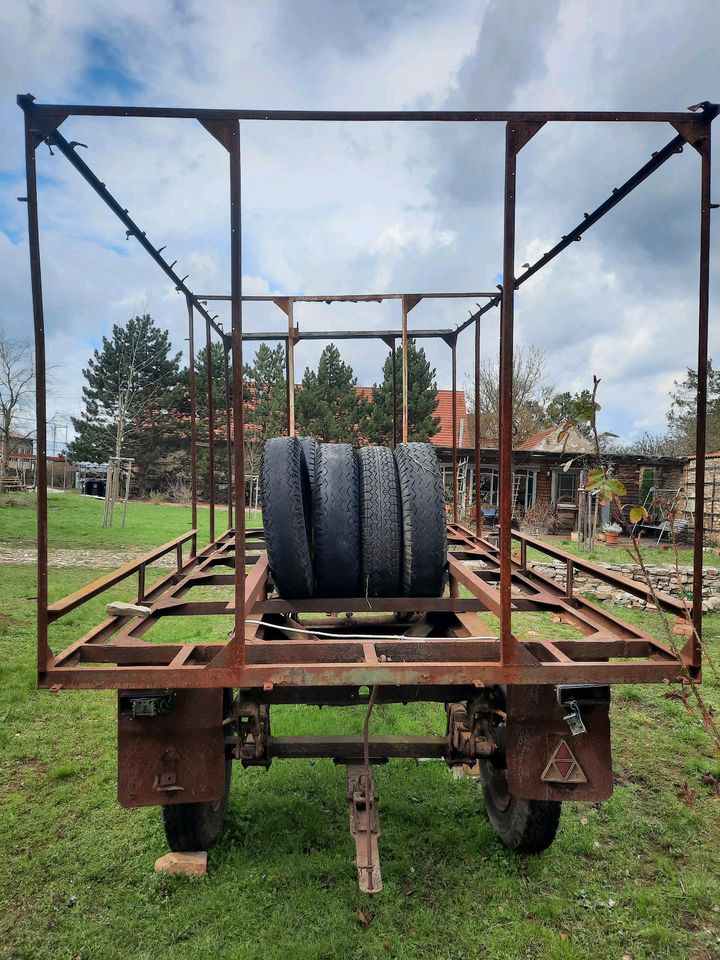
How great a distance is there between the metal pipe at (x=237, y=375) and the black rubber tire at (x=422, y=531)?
1130mm

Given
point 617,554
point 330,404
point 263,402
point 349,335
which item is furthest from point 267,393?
point 349,335

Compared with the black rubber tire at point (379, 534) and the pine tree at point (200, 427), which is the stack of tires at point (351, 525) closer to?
the black rubber tire at point (379, 534)

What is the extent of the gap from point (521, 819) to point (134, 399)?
3431cm

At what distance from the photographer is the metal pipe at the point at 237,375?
184cm

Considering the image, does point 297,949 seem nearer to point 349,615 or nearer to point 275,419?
point 349,615

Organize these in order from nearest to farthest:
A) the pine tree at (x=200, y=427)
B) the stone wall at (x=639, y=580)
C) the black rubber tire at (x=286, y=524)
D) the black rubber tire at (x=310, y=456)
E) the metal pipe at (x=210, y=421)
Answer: the black rubber tire at (x=286, y=524) → the black rubber tire at (x=310, y=456) → the metal pipe at (x=210, y=421) → the stone wall at (x=639, y=580) → the pine tree at (x=200, y=427)

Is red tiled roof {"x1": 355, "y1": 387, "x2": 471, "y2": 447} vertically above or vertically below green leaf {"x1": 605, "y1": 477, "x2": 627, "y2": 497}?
above

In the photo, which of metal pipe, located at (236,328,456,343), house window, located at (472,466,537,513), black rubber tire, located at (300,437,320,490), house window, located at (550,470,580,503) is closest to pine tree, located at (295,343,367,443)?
house window, located at (472,466,537,513)

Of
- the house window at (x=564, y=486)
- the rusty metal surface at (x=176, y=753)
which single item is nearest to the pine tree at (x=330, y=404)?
the house window at (x=564, y=486)

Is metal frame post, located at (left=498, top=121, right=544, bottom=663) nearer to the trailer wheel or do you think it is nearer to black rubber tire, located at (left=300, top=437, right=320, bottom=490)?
the trailer wheel

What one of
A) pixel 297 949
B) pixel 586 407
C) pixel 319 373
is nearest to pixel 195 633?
pixel 297 949

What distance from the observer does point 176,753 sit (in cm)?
221

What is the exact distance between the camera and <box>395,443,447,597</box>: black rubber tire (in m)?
2.86

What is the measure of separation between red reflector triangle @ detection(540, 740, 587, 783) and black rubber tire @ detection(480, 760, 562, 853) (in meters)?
0.29
